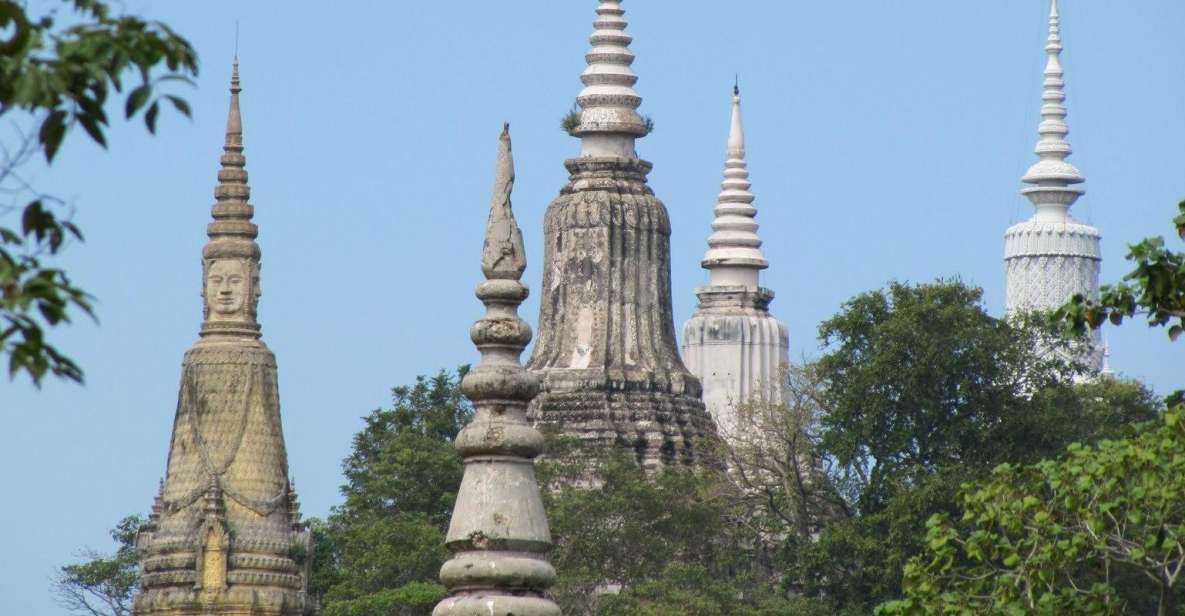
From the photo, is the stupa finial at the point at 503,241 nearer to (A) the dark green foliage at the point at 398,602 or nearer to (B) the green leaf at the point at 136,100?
(B) the green leaf at the point at 136,100

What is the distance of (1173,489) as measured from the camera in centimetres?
2538

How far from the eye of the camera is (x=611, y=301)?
68.0 meters

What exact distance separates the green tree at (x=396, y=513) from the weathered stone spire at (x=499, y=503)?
83.3 feet

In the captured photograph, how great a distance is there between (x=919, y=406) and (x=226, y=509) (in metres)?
10.8

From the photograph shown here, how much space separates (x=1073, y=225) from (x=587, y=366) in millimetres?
26397

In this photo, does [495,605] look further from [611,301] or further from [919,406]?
[611,301]

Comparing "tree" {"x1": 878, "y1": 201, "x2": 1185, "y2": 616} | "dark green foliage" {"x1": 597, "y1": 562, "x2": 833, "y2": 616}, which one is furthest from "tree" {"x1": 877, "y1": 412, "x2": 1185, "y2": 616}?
"dark green foliage" {"x1": 597, "y1": 562, "x2": 833, "y2": 616}

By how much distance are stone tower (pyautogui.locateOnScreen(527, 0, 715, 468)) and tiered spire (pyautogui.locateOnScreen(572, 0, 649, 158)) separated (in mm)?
19

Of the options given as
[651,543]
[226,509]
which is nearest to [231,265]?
[226,509]

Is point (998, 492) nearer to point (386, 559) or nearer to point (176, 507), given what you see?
point (386, 559)

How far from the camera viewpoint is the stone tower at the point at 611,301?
65.9 m

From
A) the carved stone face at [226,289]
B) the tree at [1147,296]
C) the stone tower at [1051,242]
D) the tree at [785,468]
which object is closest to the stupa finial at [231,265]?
the carved stone face at [226,289]

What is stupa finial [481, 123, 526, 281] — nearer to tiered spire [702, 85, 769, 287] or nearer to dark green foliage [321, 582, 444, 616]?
dark green foliage [321, 582, 444, 616]

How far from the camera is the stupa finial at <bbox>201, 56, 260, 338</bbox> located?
193 feet
